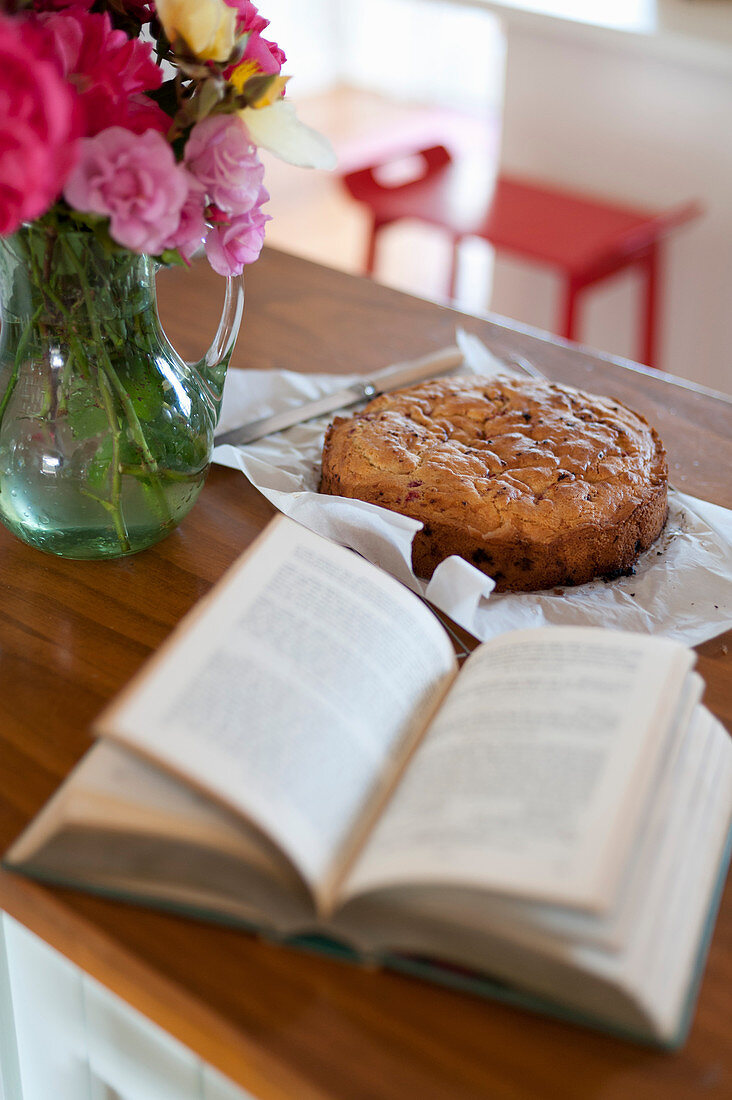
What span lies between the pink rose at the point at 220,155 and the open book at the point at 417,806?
256mm

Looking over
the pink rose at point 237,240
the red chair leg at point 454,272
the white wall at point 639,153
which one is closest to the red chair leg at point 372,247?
the red chair leg at point 454,272

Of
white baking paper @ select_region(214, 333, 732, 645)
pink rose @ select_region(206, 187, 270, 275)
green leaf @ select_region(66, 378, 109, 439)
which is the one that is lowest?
white baking paper @ select_region(214, 333, 732, 645)

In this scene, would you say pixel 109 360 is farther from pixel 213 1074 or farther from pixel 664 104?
pixel 664 104

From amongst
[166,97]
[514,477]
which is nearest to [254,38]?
[166,97]

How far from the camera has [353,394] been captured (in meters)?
1.11

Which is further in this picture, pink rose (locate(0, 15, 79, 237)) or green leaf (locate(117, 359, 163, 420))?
green leaf (locate(117, 359, 163, 420))

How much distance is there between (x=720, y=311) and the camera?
237 centimetres

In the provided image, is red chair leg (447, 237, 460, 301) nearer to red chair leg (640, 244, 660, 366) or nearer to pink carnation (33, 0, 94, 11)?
red chair leg (640, 244, 660, 366)

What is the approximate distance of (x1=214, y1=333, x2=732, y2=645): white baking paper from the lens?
82 centimetres

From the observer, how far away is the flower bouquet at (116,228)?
23.5 inches

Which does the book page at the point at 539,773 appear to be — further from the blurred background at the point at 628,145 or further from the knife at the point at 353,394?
the blurred background at the point at 628,145

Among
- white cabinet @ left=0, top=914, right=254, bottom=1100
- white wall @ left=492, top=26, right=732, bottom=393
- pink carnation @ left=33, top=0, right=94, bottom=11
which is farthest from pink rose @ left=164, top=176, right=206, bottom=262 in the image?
→ white wall @ left=492, top=26, right=732, bottom=393

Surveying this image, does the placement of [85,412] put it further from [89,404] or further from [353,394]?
[353,394]

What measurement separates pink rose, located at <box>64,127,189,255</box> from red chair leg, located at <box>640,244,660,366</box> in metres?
1.69
